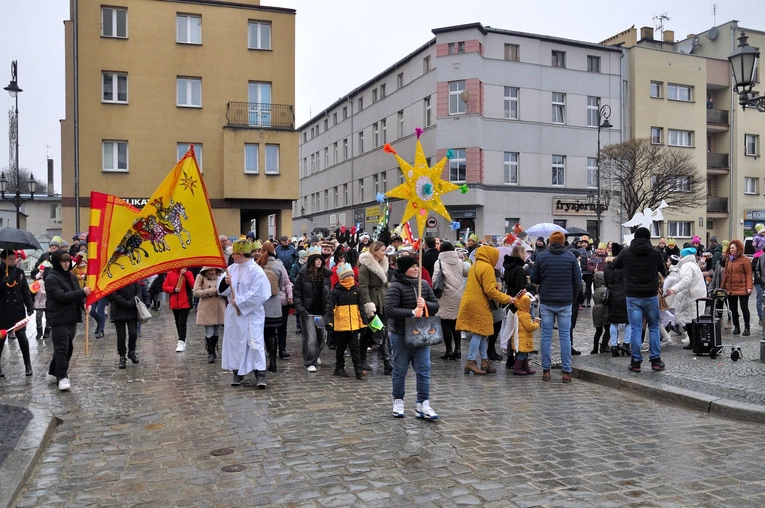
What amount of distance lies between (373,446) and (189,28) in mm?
29247

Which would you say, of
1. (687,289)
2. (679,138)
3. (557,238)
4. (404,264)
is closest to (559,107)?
(679,138)

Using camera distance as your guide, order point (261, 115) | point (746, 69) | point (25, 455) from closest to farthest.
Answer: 1. point (25, 455)
2. point (746, 69)
3. point (261, 115)

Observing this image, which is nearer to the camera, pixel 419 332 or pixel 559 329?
pixel 419 332

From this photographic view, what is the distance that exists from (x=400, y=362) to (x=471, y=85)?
110ft

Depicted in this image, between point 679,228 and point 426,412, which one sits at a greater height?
point 679,228

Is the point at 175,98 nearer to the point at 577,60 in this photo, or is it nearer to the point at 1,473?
the point at 577,60

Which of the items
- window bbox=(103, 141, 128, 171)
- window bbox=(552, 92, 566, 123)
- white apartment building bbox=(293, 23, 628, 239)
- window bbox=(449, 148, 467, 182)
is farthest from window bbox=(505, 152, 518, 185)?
window bbox=(103, 141, 128, 171)

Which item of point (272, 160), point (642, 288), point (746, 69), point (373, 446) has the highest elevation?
point (272, 160)

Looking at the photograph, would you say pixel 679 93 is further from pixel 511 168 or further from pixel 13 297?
pixel 13 297

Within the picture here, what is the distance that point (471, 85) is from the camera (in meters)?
38.9

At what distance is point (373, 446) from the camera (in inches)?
249

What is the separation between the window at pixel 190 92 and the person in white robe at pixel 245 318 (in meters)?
24.2

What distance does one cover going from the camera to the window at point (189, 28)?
3136 cm

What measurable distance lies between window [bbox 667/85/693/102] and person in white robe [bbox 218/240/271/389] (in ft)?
142
